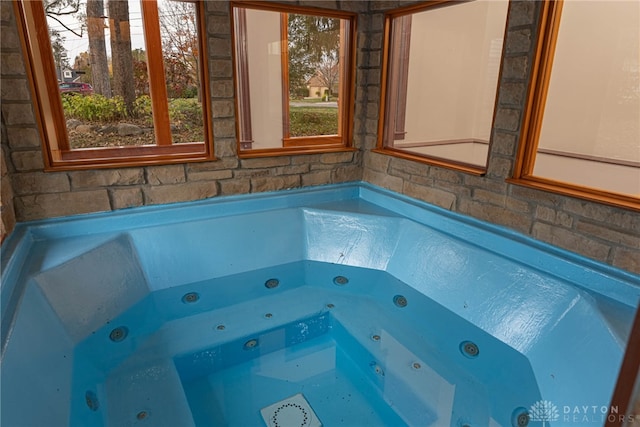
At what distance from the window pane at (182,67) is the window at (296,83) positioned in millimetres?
405

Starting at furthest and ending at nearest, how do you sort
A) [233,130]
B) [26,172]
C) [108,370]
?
[233,130], [26,172], [108,370]

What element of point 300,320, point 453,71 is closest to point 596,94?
point 453,71

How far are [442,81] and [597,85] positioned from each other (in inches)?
50.9

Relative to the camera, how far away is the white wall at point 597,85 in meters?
2.89

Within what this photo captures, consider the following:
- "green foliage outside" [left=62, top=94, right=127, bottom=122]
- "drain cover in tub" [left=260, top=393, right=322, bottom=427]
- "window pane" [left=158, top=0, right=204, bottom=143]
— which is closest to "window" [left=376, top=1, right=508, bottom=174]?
"window pane" [left=158, top=0, right=204, bottom=143]

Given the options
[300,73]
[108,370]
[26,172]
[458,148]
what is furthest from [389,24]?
[108,370]

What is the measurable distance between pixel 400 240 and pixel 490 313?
2.77 ft

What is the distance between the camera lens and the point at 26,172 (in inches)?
89.8

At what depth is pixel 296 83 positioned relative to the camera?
127 inches

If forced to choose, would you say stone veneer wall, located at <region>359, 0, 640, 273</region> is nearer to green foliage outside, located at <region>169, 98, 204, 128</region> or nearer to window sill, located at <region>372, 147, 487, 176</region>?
window sill, located at <region>372, 147, 487, 176</region>

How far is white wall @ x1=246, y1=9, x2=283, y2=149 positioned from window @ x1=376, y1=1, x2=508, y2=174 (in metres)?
0.89

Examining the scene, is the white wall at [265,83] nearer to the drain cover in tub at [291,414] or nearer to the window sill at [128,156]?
the window sill at [128,156]

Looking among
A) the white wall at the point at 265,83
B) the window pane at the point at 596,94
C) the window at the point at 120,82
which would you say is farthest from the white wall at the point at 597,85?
the window at the point at 120,82

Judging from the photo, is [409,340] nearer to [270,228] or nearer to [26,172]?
[270,228]
